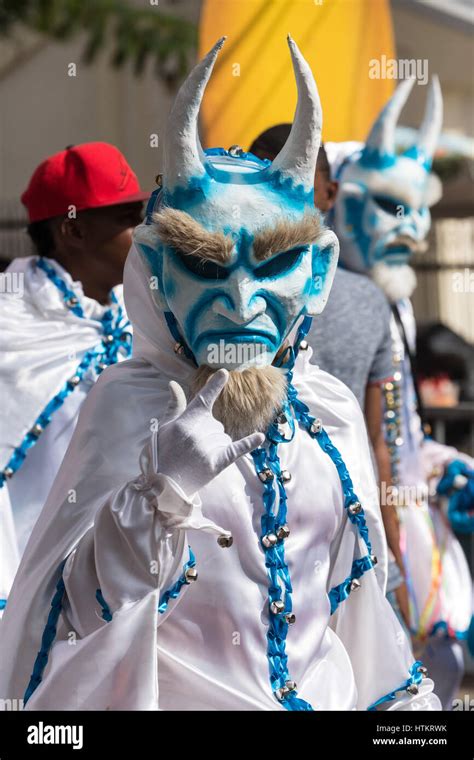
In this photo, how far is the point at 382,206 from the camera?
527cm

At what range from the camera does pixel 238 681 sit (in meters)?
2.40

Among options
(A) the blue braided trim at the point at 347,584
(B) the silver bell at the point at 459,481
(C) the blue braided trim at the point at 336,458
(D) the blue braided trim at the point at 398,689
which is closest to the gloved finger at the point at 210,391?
(C) the blue braided trim at the point at 336,458

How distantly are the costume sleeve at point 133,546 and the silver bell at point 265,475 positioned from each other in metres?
0.22

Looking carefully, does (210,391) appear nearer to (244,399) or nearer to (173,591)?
(244,399)

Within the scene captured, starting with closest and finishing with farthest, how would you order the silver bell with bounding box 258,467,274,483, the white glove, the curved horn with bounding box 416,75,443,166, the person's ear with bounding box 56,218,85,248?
1. the white glove
2. the silver bell with bounding box 258,467,274,483
3. the person's ear with bounding box 56,218,85,248
4. the curved horn with bounding box 416,75,443,166

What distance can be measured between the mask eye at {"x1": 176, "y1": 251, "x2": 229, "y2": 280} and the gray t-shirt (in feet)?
4.65

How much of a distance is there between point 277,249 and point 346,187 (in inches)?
118

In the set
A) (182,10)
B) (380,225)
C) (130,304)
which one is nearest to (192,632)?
(130,304)

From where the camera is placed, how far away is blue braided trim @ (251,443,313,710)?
7.96 ft

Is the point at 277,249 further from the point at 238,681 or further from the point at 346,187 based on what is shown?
the point at 346,187

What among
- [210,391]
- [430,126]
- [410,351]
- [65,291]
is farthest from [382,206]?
[210,391]

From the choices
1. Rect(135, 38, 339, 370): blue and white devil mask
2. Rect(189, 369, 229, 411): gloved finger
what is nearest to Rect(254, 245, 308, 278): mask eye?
Rect(135, 38, 339, 370): blue and white devil mask

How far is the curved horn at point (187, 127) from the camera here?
7.75 ft

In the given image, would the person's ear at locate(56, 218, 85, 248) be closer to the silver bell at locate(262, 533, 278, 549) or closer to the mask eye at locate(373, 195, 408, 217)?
the mask eye at locate(373, 195, 408, 217)
